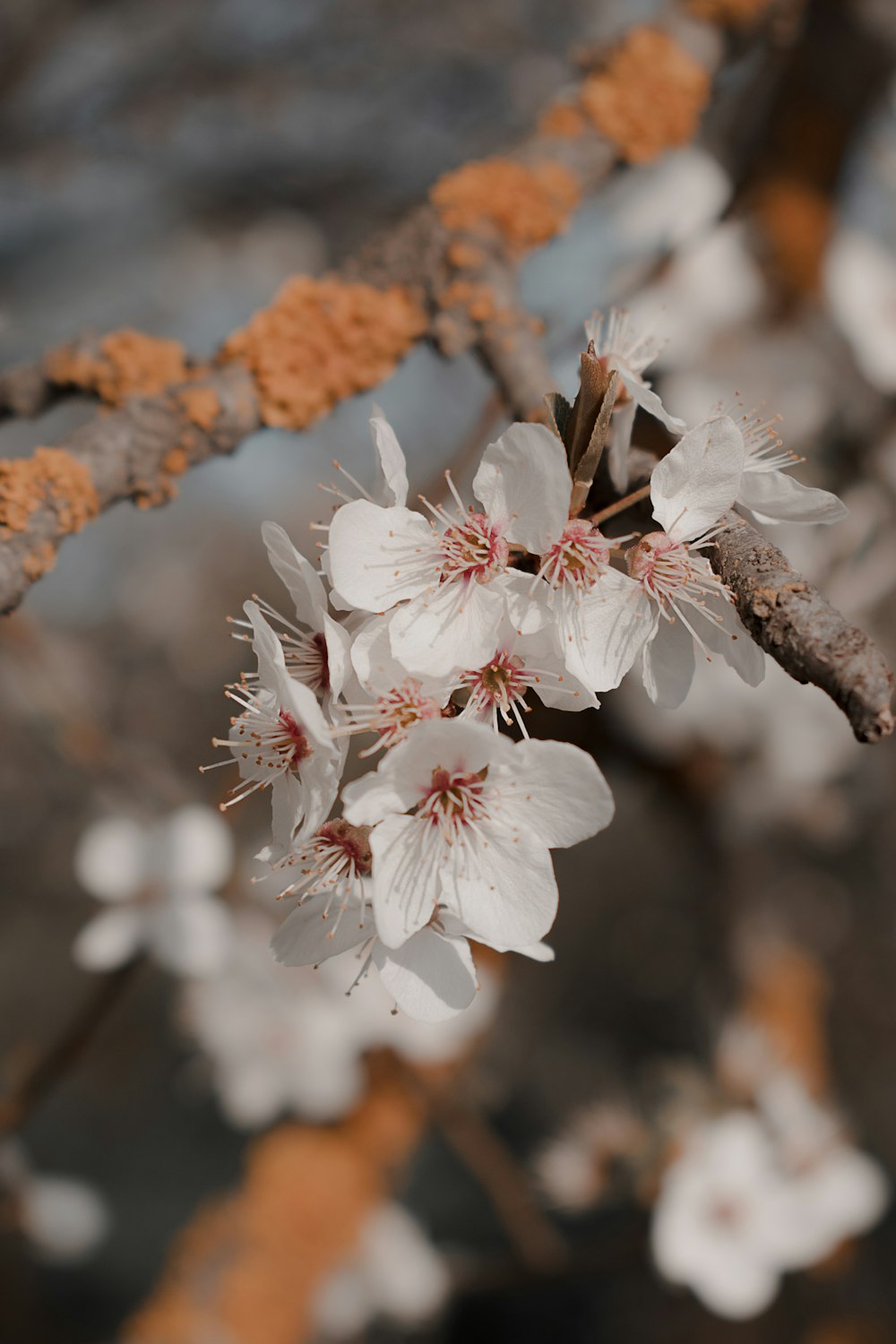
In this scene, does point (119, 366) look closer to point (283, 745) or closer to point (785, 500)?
point (283, 745)

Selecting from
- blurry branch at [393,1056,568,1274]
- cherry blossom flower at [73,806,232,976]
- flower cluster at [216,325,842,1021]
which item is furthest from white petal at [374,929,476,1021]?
blurry branch at [393,1056,568,1274]

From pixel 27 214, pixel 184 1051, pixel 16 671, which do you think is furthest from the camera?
pixel 184 1051

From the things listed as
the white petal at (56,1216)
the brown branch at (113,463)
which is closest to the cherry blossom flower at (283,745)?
the brown branch at (113,463)

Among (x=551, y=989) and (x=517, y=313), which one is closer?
(x=517, y=313)

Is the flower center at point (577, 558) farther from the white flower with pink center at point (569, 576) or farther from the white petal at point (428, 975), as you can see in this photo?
the white petal at point (428, 975)

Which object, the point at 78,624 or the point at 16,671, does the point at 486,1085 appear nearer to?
the point at 16,671

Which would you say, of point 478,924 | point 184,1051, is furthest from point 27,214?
point 184,1051

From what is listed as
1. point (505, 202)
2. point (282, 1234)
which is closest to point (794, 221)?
point (505, 202)
